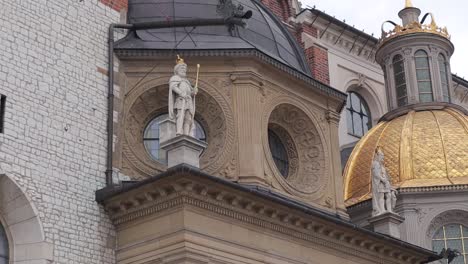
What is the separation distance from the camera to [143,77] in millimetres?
19391

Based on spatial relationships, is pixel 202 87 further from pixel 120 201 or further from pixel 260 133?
pixel 120 201

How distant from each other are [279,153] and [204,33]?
296 centimetres

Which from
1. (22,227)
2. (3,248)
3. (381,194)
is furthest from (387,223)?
(3,248)

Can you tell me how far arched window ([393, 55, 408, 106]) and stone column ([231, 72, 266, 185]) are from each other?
38.9 ft

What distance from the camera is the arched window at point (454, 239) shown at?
84.0ft

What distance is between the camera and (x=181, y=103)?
17.3 m

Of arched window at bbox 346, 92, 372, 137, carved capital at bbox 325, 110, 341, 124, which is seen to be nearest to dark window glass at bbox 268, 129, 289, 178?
carved capital at bbox 325, 110, 341, 124

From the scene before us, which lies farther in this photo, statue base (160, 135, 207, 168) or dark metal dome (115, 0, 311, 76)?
dark metal dome (115, 0, 311, 76)

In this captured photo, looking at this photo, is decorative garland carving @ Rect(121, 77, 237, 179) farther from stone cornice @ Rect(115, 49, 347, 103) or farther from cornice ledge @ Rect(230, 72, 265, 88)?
stone cornice @ Rect(115, 49, 347, 103)

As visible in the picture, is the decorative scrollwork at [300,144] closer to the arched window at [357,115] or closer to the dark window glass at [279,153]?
the dark window glass at [279,153]

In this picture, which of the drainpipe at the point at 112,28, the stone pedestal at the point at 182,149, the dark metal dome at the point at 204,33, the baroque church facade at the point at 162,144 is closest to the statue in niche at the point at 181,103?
the stone pedestal at the point at 182,149

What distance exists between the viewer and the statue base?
16672mm

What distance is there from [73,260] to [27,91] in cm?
298

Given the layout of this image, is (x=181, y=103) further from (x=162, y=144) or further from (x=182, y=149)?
(x=182, y=149)
